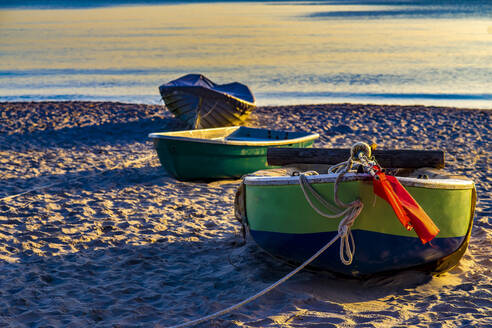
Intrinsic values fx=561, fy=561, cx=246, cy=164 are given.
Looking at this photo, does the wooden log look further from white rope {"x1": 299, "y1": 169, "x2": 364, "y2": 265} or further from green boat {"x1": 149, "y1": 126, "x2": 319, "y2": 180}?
green boat {"x1": 149, "y1": 126, "x2": 319, "y2": 180}

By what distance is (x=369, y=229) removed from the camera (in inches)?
193

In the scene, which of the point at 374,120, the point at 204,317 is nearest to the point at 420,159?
the point at 204,317

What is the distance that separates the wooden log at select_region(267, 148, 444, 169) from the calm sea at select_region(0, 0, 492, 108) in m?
14.1

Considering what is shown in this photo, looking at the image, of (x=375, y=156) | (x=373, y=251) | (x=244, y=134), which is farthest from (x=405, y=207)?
(x=244, y=134)

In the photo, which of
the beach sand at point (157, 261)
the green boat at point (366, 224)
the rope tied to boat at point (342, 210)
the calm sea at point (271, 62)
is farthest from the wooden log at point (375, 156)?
the calm sea at point (271, 62)

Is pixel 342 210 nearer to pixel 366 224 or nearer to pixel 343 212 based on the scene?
pixel 343 212

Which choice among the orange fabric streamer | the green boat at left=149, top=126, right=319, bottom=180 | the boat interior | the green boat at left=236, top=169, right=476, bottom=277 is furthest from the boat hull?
the boat interior

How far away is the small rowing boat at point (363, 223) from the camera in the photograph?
4832 millimetres

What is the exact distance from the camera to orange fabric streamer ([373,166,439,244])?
446 cm

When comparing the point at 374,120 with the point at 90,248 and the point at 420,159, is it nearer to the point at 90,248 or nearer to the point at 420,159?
the point at 420,159

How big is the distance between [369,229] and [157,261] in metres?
2.52

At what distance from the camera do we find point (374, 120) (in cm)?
1507

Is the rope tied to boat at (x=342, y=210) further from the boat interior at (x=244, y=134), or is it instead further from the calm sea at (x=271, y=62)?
the calm sea at (x=271, y=62)

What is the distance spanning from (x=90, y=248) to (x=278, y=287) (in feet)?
8.23
